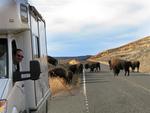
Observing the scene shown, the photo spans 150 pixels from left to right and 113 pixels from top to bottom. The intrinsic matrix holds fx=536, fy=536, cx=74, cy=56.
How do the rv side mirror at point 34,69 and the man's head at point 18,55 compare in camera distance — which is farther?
the man's head at point 18,55

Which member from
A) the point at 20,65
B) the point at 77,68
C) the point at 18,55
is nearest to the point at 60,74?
the point at 77,68

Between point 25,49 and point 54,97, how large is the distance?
1891cm

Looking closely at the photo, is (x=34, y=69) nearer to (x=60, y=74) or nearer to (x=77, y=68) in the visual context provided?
(x=60, y=74)

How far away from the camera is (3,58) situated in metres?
10.5

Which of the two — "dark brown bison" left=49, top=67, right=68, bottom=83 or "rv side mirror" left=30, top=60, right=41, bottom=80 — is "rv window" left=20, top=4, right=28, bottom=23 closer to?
"rv side mirror" left=30, top=60, right=41, bottom=80

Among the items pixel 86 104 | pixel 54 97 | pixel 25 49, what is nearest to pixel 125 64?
pixel 54 97

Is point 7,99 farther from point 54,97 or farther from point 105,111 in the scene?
point 54,97

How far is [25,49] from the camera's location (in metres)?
11.9

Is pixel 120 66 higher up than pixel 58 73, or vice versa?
pixel 120 66

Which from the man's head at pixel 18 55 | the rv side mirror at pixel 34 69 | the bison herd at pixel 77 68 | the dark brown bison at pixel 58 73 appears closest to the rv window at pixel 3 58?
the man's head at pixel 18 55

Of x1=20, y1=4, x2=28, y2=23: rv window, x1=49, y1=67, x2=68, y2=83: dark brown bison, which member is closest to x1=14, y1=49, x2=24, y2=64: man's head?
x1=20, y1=4, x2=28, y2=23: rv window

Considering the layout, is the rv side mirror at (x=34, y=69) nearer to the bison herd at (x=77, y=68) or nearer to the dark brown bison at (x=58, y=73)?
the bison herd at (x=77, y=68)

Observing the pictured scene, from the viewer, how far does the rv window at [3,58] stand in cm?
1027

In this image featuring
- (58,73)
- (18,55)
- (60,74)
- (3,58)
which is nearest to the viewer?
(3,58)
